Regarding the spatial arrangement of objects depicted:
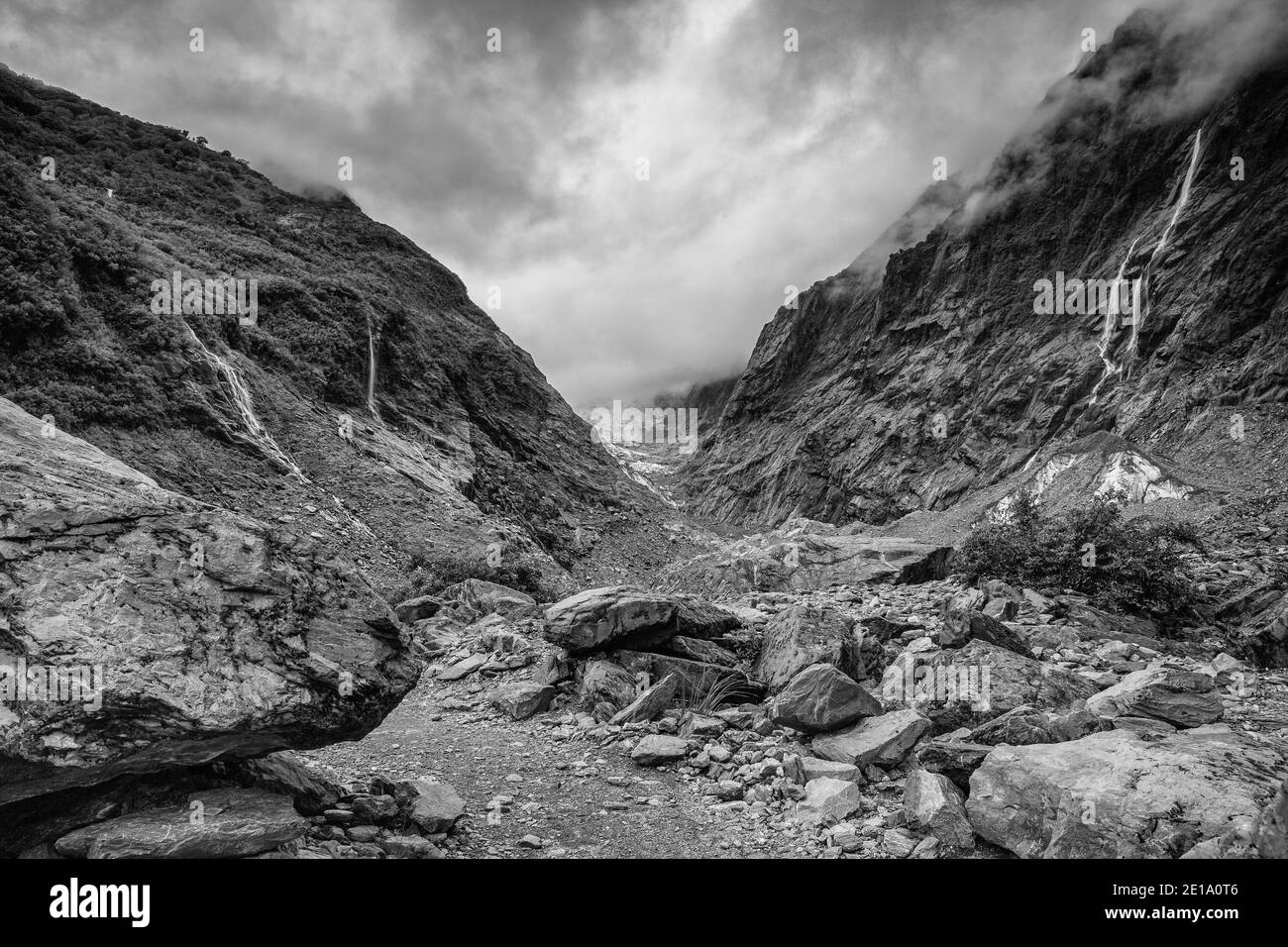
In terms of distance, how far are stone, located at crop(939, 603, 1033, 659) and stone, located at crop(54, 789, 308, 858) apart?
806cm

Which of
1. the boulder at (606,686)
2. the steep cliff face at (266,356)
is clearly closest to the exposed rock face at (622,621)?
the boulder at (606,686)

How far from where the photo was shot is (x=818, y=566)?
1722 cm

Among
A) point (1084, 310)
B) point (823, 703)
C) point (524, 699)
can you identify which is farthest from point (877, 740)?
point (1084, 310)

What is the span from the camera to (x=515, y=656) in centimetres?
1034

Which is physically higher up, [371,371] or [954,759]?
[371,371]

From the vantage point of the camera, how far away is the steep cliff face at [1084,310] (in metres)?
44.0

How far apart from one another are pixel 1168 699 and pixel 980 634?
2.42 m

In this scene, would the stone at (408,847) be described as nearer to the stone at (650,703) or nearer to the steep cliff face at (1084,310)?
the stone at (650,703)

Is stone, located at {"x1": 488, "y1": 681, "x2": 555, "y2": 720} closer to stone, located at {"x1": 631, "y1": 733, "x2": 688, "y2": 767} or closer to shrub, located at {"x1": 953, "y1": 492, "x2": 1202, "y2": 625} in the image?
stone, located at {"x1": 631, "y1": 733, "x2": 688, "y2": 767}

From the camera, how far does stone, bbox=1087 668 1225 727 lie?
6.17m

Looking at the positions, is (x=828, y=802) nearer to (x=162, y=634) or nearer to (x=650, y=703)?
(x=650, y=703)
